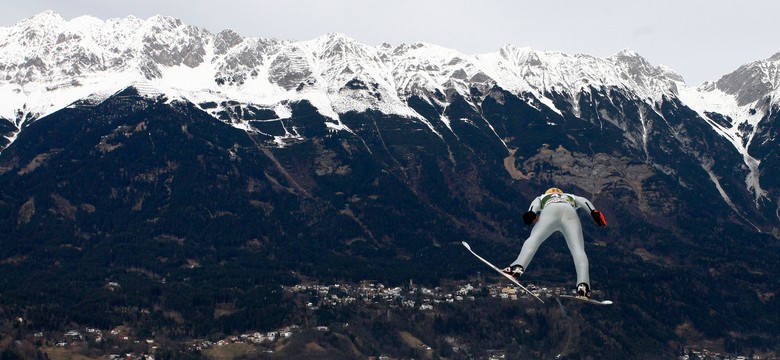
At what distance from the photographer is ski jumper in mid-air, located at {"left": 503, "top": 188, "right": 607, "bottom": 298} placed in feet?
192

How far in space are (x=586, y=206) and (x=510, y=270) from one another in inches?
211

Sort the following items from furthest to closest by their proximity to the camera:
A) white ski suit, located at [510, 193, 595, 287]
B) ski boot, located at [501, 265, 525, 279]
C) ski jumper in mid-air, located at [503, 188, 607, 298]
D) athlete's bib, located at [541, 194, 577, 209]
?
athlete's bib, located at [541, 194, 577, 209]
white ski suit, located at [510, 193, 595, 287]
ski jumper in mid-air, located at [503, 188, 607, 298]
ski boot, located at [501, 265, 525, 279]

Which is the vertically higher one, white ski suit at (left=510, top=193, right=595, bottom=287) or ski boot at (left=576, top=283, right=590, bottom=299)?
white ski suit at (left=510, top=193, right=595, bottom=287)

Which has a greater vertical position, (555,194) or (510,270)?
(555,194)

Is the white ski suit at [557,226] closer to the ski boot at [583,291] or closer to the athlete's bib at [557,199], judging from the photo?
the athlete's bib at [557,199]

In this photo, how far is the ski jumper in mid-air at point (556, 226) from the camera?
192 ft

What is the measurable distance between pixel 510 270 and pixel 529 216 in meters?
2.95

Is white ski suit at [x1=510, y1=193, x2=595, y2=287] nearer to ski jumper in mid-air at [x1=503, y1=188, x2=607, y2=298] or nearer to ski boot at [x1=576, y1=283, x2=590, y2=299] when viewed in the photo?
ski jumper in mid-air at [x1=503, y1=188, x2=607, y2=298]

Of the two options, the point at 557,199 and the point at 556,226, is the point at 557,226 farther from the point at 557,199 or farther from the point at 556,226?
the point at 557,199

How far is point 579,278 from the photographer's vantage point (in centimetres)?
5816

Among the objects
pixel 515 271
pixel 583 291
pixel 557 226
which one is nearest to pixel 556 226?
pixel 557 226

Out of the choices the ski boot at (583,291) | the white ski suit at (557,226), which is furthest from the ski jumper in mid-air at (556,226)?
the ski boot at (583,291)

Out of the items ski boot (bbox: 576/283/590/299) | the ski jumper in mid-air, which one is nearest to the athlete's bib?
the ski jumper in mid-air

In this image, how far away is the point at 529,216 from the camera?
5875 centimetres
